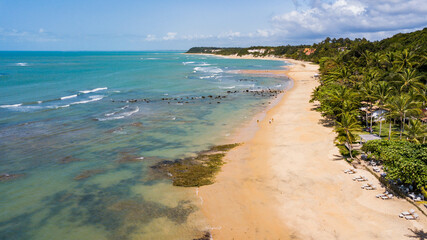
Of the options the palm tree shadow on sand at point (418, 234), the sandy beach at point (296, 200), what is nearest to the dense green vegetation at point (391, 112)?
the sandy beach at point (296, 200)

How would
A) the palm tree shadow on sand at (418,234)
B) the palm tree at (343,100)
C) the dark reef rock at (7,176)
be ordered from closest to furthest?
1. the palm tree shadow on sand at (418,234)
2. the dark reef rock at (7,176)
3. the palm tree at (343,100)

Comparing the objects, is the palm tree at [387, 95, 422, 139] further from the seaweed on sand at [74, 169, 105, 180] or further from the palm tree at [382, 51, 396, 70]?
the seaweed on sand at [74, 169, 105, 180]

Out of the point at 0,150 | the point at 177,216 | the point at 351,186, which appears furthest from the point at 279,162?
the point at 0,150

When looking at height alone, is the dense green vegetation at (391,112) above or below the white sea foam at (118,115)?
above

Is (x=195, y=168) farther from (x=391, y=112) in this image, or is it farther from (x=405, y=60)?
(x=405, y=60)

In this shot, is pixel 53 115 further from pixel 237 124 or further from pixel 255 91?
pixel 255 91

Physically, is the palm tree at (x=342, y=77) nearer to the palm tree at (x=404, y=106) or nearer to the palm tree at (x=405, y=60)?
the palm tree at (x=405, y=60)

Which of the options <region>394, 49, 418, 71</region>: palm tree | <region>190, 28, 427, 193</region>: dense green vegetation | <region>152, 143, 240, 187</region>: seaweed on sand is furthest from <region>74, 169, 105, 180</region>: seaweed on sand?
<region>394, 49, 418, 71</region>: palm tree
